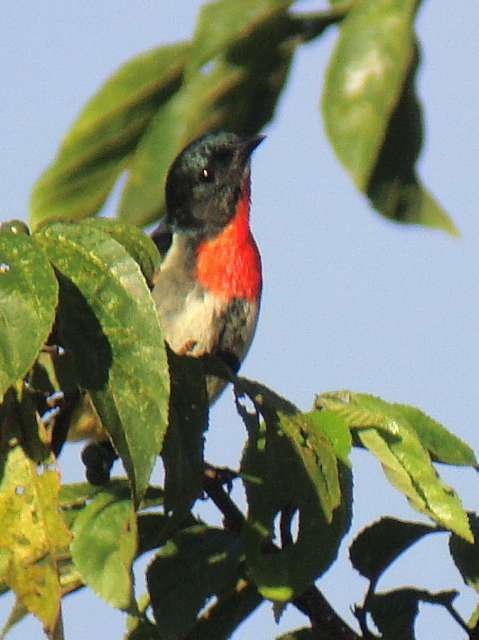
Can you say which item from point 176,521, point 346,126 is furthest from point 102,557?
point 346,126

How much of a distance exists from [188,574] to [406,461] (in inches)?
16.3

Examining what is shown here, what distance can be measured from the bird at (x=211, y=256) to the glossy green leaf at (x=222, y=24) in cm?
160

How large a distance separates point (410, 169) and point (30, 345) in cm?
111

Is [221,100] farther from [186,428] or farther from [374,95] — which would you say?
[186,428]

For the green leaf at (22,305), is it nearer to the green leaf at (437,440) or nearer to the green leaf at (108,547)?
the green leaf at (108,547)

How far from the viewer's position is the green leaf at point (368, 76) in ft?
8.32

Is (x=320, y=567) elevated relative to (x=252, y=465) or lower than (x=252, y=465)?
lower

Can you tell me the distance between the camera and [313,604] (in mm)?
2471

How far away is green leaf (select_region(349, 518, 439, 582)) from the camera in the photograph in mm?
2602

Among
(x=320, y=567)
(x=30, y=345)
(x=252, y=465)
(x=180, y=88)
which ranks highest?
(x=180, y=88)

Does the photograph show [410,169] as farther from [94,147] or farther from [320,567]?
[320,567]

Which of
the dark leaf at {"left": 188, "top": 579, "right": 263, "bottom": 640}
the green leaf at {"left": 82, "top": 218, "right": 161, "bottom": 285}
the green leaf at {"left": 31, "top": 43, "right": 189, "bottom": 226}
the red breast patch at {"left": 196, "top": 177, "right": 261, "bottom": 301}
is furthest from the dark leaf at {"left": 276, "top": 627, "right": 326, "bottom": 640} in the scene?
the red breast patch at {"left": 196, "top": 177, "right": 261, "bottom": 301}

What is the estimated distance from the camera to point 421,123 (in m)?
2.80

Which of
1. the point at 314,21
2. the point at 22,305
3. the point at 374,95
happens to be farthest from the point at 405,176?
the point at 22,305
